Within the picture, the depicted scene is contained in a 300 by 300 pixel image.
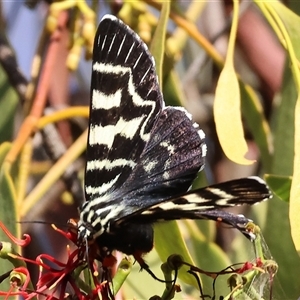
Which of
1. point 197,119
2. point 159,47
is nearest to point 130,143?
point 159,47

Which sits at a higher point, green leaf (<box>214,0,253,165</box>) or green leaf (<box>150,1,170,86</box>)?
green leaf (<box>150,1,170,86</box>)

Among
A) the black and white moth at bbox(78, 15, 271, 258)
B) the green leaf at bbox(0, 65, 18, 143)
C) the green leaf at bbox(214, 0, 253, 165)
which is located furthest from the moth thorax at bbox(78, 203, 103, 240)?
the green leaf at bbox(0, 65, 18, 143)

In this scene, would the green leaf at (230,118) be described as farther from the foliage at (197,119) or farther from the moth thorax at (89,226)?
the moth thorax at (89,226)

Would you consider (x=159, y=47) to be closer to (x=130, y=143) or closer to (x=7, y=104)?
(x=130, y=143)

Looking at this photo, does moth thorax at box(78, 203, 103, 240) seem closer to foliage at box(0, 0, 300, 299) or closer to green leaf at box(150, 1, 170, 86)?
foliage at box(0, 0, 300, 299)

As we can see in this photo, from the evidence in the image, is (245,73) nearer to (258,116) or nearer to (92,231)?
(258,116)

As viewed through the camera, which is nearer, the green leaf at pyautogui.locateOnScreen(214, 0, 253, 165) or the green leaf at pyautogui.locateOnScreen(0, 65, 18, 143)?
the green leaf at pyautogui.locateOnScreen(214, 0, 253, 165)

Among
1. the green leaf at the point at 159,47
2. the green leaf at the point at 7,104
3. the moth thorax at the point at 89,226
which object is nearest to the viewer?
the moth thorax at the point at 89,226

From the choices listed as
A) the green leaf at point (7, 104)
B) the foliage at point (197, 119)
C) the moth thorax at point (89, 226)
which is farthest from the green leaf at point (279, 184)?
the green leaf at point (7, 104)

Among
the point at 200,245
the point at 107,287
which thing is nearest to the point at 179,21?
the point at 200,245
